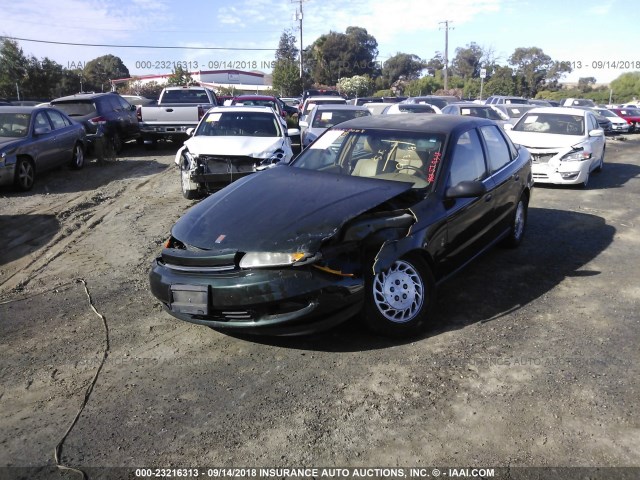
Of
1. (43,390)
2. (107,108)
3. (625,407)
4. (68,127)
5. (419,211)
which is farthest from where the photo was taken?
(107,108)

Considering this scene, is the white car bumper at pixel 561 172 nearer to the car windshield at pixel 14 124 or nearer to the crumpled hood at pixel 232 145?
the crumpled hood at pixel 232 145

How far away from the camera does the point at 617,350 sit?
4.04m

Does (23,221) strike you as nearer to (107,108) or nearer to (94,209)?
(94,209)

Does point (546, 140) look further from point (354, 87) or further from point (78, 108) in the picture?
point (354, 87)

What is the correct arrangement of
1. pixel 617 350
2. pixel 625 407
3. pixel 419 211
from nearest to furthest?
pixel 625 407, pixel 617 350, pixel 419 211

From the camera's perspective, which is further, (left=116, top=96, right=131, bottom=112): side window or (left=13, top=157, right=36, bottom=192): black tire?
(left=116, top=96, right=131, bottom=112): side window

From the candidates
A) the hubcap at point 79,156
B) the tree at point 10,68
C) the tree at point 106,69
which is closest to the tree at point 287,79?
the tree at point 10,68

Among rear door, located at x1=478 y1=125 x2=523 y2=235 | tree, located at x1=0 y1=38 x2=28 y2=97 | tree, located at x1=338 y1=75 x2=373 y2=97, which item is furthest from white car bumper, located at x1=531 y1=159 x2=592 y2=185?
tree, located at x1=338 y1=75 x2=373 y2=97

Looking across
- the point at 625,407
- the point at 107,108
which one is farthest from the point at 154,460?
the point at 107,108

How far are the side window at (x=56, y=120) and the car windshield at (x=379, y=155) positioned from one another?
8023 mm

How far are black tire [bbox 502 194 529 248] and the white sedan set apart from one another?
4.45m

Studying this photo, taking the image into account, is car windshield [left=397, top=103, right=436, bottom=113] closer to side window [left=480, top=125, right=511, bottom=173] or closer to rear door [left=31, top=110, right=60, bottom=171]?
rear door [left=31, top=110, right=60, bottom=171]

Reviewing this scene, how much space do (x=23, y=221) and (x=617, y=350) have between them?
760 centimetres

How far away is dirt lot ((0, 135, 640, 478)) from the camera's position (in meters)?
2.96
